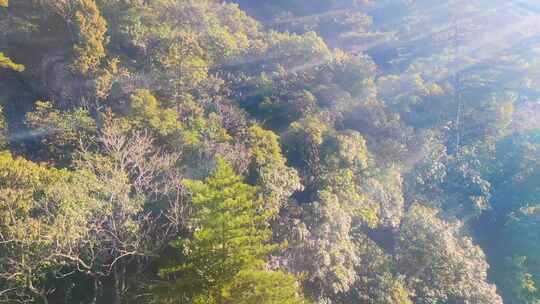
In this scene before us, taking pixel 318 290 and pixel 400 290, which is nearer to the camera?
pixel 318 290

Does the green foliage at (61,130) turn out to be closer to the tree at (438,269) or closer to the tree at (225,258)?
the tree at (225,258)

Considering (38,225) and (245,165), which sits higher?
(245,165)

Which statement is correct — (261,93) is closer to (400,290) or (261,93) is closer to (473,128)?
(400,290)

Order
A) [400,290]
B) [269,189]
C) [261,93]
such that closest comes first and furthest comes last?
[269,189] < [400,290] < [261,93]

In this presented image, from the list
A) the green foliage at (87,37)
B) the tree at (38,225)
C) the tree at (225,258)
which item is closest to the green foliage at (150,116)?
the green foliage at (87,37)

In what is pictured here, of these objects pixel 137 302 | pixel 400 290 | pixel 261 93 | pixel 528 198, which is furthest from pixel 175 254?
pixel 528 198

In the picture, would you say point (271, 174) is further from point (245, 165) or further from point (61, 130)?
point (61, 130)

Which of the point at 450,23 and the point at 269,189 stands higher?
the point at 450,23

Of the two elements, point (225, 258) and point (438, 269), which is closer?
point (225, 258)

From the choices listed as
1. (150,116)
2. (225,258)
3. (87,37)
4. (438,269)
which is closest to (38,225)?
(225,258)
